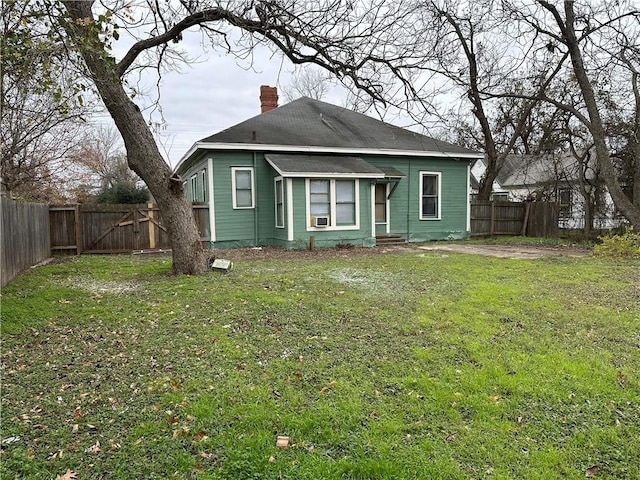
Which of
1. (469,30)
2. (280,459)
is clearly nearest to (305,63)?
(280,459)

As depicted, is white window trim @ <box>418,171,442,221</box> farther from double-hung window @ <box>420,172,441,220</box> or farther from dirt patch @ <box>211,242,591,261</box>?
dirt patch @ <box>211,242,591,261</box>

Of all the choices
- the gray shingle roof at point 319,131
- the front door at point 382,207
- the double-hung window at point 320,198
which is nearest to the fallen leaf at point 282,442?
the double-hung window at point 320,198

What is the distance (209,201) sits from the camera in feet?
43.4

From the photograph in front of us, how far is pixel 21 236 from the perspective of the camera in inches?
329

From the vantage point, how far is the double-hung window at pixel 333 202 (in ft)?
42.8

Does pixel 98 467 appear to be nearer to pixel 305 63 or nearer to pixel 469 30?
pixel 305 63

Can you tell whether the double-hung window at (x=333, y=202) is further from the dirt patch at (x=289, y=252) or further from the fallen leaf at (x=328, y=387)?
the fallen leaf at (x=328, y=387)

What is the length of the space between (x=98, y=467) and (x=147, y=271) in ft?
22.0

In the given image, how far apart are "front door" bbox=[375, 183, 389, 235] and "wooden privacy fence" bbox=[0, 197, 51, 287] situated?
997 cm

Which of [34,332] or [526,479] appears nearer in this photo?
[526,479]

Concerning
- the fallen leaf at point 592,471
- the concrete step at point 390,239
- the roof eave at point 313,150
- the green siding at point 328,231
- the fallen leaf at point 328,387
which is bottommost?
the fallen leaf at point 592,471

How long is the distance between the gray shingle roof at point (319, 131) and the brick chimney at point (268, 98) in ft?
4.15

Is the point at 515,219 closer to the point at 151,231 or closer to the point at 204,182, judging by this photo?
the point at 204,182

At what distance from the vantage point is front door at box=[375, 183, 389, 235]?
1528 cm
